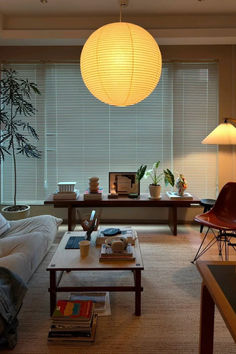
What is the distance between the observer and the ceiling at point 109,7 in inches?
141

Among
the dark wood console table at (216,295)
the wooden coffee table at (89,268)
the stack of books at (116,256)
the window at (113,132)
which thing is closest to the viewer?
the dark wood console table at (216,295)

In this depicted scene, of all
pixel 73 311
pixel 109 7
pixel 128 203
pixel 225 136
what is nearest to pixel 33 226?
pixel 128 203

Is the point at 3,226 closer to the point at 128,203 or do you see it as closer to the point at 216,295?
the point at 128,203

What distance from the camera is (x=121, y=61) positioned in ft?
6.68

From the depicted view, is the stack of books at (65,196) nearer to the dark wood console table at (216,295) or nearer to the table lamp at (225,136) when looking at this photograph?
the table lamp at (225,136)

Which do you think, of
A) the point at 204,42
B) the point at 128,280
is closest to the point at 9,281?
the point at 128,280

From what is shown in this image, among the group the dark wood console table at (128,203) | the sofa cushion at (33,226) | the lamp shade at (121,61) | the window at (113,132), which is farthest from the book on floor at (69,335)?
the window at (113,132)

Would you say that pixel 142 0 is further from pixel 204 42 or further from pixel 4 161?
pixel 4 161

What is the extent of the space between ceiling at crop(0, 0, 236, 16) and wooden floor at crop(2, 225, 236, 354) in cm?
286

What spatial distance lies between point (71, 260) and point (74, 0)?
9.42 ft

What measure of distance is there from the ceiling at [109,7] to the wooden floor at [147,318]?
286 centimetres

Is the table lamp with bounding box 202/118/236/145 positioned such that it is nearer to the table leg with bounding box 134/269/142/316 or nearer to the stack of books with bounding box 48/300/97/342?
the table leg with bounding box 134/269/142/316

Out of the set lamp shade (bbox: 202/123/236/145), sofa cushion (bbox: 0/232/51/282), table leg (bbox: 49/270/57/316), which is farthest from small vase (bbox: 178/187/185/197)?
table leg (bbox: 49/270/57/316)

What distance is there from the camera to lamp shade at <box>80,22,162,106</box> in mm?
2037
